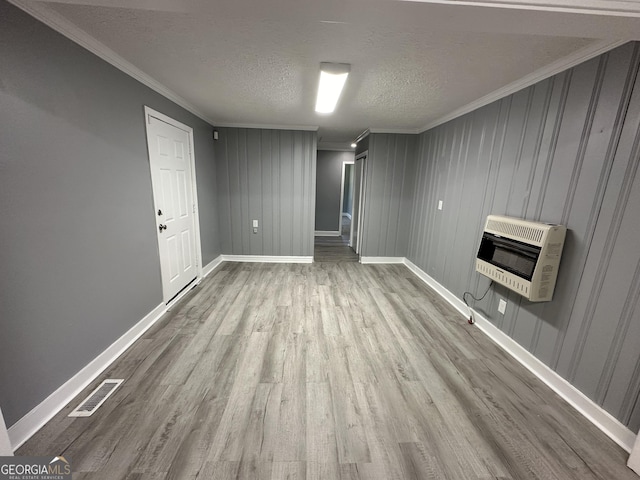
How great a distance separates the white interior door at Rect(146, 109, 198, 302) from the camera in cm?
271

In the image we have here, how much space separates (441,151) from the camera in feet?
12.2

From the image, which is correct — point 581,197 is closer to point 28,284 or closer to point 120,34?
point 120,34

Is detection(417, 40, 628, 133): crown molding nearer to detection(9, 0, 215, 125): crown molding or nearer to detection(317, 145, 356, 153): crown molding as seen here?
detection(9, 0, 215, 125): crown molding

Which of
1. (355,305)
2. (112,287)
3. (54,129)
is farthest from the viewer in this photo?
(355,305)

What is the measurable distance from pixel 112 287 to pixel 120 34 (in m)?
1.81

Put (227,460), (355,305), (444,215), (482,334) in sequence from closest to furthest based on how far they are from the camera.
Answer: (227,460) → (482,334) → (355,305) → (444,215)

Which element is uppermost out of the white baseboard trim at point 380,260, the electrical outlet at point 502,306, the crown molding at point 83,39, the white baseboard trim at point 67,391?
the crown molding at point 83,39

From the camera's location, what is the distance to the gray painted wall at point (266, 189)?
4.42m

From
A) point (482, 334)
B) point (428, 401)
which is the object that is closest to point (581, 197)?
point (482, 334)

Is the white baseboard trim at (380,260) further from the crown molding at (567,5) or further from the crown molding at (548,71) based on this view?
the crown molding at (567,5)

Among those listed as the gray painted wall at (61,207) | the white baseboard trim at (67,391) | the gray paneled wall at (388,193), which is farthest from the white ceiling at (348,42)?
the white baseboard trim at (67,391)

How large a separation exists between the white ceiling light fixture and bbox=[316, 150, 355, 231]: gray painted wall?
4.00 meters

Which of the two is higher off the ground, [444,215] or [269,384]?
[444,215]

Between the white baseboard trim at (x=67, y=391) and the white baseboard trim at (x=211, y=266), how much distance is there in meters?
1.55
